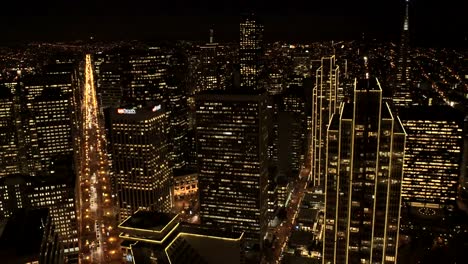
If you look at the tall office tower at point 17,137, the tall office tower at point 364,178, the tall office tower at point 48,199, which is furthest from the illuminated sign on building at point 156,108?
the tall office tower at point 364,178

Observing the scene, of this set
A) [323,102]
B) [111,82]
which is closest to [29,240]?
[323,102]

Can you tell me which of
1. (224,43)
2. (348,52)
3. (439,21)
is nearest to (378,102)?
(439,21)

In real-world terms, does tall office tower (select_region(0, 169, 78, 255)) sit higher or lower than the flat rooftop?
lower

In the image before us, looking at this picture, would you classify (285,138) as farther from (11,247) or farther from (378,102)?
(11,247)

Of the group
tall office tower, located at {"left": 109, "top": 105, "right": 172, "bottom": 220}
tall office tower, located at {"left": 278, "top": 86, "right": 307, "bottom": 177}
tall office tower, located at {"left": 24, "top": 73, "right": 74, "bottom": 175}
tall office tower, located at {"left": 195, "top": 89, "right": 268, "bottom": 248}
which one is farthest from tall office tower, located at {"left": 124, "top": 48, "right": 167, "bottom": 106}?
tall office tower, located at {"left": 195, "top": 89, "right": 268, "bottom": 248}

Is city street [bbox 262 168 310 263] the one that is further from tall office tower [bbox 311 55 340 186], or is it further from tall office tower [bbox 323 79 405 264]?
tall office tower [bbox 323 79 405 264]

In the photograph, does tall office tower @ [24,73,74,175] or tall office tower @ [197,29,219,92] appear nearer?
tall office tower @ [24,73,74,175]
